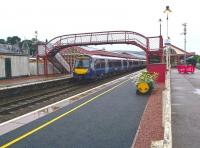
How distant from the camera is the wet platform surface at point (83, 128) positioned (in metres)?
8.56

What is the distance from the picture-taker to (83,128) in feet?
33.4

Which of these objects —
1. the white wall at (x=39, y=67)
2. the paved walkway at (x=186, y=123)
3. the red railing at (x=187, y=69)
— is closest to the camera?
the paved walkway at (x=186, y=123)

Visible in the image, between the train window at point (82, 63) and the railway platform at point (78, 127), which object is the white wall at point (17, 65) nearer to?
the train window at point (82, 63)

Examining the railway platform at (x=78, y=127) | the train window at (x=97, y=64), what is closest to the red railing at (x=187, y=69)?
the train window at (x=97, y=64)

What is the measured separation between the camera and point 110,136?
9.17 meters

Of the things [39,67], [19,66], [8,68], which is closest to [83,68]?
[8,68]

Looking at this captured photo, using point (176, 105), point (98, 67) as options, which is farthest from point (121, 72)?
point (176, 105)

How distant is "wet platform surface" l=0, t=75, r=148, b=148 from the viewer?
8562mm

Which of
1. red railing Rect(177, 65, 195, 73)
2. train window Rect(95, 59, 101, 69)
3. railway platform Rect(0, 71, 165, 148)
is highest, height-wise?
train window Rect(95, 59, 101, 69)

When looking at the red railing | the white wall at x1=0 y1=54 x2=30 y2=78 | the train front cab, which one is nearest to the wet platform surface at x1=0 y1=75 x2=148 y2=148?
the train front cab

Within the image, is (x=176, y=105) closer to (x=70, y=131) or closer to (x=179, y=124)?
(x=179, y=124)

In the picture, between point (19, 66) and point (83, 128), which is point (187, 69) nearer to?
point (19, 66)

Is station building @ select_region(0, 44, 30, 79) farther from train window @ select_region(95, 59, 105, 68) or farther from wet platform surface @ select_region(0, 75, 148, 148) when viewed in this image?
wet platform surface @ select_region(0, 75, 148, 148)

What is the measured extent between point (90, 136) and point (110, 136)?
56 centimetres
